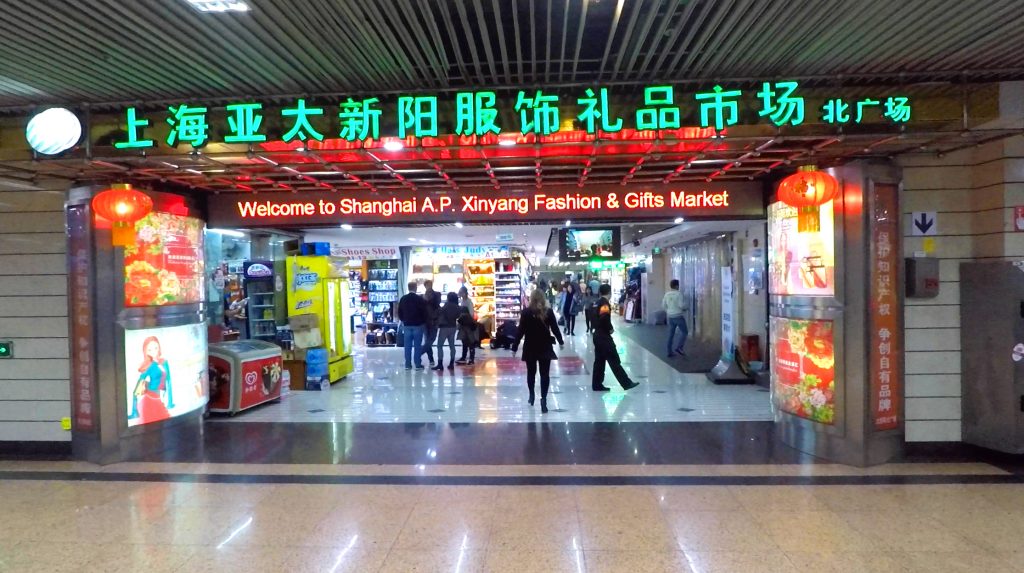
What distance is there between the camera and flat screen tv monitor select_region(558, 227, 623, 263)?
40.0 ft

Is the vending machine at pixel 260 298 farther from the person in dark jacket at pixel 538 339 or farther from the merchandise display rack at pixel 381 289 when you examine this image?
the merchandise display rack at pixel 381 289

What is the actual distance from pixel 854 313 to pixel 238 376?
6.73 m

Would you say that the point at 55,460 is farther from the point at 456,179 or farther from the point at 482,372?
the point at 482,372

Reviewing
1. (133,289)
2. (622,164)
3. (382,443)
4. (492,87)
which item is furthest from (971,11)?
(133,289)

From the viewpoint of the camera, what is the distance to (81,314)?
232 inches

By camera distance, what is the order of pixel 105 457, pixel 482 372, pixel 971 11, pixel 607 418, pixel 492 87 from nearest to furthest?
pixel 971 11
pixel 492 87
pixel 105 457
pixel 607 418
pixel 482 372

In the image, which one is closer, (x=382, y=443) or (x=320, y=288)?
(x=382, y=443)

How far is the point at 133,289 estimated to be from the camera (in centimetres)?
598

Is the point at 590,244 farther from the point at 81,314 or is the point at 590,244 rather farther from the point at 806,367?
the point at 81,314

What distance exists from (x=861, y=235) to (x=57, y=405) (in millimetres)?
7788

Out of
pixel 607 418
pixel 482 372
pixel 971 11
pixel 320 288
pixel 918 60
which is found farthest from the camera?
pixel 482 372

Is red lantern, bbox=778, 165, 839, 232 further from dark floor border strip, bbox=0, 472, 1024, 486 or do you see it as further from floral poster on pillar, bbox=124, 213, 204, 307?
floral poster on pillar, bbox=124, 213, 204, 307

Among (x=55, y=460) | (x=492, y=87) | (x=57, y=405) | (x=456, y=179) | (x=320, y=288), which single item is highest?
(x=492, y=87)

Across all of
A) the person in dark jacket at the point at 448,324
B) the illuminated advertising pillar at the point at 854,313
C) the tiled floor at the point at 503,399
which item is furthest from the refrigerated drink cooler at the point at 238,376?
the illuminated advertising pillar at the point at 854,313
